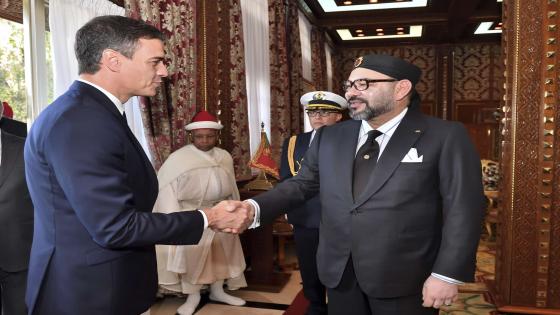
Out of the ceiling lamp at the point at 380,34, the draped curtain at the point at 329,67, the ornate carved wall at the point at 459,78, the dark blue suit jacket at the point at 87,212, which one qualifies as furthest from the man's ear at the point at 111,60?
the ornate carved wall at the point at 459,78

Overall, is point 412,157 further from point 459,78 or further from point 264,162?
point 459,78

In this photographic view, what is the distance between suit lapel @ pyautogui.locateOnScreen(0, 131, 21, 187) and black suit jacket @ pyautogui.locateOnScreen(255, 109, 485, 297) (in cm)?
139

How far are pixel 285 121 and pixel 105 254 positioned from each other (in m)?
5.28

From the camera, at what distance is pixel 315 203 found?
121 inches

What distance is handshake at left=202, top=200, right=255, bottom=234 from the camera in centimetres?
197

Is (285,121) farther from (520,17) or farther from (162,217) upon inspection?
(162,217)

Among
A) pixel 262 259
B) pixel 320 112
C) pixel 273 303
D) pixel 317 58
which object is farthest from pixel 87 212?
pixel 317 58

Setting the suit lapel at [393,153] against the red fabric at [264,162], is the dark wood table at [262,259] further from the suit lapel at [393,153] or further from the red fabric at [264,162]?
the suit lapel at [393,153]

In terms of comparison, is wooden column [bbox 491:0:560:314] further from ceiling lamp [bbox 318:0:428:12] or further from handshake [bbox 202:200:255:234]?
ceiling lamp [bbox 318:0:428:12]

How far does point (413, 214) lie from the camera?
1844mm

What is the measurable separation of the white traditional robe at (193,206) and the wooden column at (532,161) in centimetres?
233

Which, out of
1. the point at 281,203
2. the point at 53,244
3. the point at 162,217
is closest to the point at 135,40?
the point at 162,217

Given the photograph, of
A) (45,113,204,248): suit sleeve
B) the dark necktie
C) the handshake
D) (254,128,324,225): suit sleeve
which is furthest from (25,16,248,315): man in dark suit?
the dark necktie

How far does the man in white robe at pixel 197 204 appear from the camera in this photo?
3.72 m
